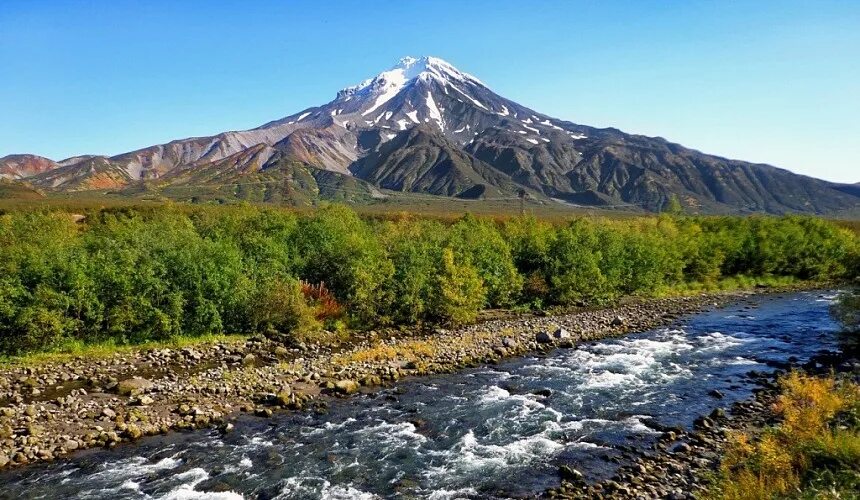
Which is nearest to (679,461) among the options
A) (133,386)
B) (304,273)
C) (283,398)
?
(283,398)

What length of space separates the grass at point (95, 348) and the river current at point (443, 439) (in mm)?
11805

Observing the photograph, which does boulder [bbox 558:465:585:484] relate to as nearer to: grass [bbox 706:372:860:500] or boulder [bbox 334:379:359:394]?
grass [bbox 706:372:860:500]

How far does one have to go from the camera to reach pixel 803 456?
13.6 m

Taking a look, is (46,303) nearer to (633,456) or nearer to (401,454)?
(401,454)

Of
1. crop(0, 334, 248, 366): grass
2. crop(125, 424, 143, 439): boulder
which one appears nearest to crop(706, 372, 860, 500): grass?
crop(125, 424, 143, 439): boulder

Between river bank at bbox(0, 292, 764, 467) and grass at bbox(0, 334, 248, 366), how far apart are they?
2.22 feet

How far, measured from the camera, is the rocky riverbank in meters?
15.0

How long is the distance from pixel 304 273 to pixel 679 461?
99.5 feet

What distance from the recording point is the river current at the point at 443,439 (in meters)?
15.9

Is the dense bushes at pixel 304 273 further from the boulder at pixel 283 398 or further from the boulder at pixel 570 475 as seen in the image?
the boulder at pixel 570 475

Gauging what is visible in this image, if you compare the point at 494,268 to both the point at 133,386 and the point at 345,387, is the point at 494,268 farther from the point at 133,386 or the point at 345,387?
the point at 133,386

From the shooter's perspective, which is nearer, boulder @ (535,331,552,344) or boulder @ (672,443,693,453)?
boulder @ (672,443,693,453)

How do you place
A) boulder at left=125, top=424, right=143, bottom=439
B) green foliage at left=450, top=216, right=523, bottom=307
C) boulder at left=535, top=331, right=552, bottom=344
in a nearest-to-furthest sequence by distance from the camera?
boulder at left=125, top=424, right=143, bottom=439, boulder at left=535, top=331, right=552, bottom=344, green foliage at left=450, top=216, right=523, bottom=307

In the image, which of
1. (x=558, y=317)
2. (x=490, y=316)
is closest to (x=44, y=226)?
(x=490, y=316)
